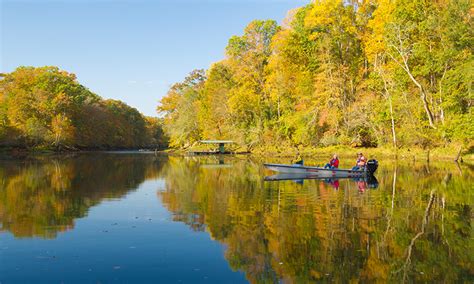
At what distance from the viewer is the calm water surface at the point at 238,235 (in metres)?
9.26

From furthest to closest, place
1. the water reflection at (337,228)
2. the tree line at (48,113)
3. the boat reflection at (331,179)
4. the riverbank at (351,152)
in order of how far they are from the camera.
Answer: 1. the tree line at (48,113)
2. the riverbank at (351,152)
3. the boat reflection at (331,179)
4. the water reflection at (337,228)

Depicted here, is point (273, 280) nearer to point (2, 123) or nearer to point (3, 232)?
point (3, 232)

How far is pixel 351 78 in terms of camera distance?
56.0 m

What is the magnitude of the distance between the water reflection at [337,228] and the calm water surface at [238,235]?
0.11 ft

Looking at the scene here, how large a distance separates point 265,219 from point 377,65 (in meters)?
42.3

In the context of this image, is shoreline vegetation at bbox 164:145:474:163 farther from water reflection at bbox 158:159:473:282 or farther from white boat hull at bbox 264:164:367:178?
water reflection at bbox 158:159:473:282

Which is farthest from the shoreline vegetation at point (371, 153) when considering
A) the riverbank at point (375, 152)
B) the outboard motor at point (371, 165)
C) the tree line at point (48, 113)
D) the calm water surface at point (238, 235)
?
the tree line at point (48, 113)

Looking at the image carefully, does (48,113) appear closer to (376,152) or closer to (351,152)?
(351,152)

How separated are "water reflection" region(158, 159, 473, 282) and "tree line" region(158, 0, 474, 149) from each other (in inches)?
956

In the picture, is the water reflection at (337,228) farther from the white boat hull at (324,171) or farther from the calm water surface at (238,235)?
the white boat hull at (324,171)

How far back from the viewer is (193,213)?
15812mm

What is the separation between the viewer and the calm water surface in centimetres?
926

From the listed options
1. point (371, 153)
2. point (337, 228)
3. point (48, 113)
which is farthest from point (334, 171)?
point (48, 113)

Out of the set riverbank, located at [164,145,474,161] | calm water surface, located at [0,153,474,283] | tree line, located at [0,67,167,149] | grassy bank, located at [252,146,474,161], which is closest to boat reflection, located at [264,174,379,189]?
calm water surface, located at [0,153,474,283]
